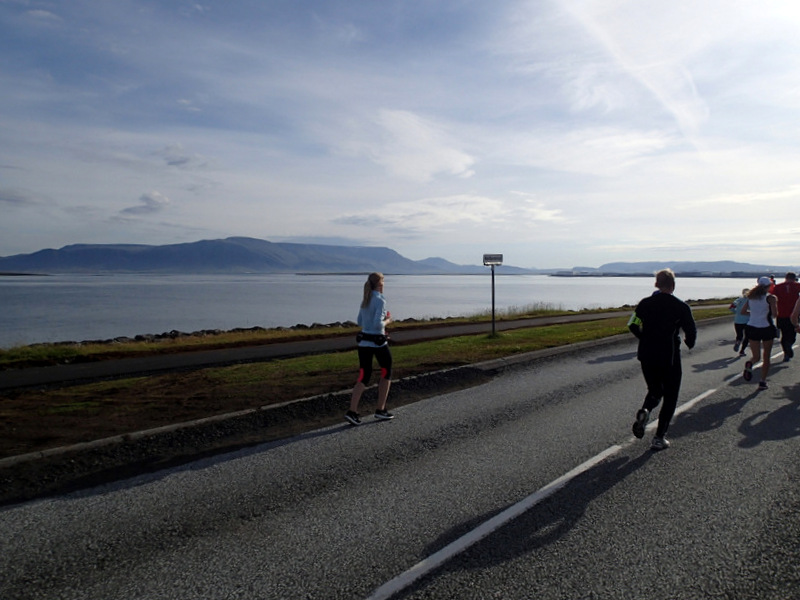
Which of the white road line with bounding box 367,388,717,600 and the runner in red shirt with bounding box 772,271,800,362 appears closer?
the white road line with bounding box 367,388,717,600

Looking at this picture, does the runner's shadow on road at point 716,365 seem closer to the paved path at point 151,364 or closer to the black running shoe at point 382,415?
the black running shoe at point 382,415

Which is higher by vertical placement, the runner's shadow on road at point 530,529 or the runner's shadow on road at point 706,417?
the runner's shadow on road at point 706,417

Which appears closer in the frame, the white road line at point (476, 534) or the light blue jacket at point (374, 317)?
the white road line at point (476, 534)

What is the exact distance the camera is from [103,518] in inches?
191

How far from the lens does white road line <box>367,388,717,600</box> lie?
12.1 ft

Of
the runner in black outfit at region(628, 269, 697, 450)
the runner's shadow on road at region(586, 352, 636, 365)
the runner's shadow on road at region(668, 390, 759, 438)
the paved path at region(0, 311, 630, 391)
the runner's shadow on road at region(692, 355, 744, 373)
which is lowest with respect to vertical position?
the paved path at region(0, 311, 630, 391)

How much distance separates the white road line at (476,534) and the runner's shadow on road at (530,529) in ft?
0.13

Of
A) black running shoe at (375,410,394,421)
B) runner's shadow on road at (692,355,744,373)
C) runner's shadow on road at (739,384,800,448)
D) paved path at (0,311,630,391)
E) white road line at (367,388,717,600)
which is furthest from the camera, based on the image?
paved path at (0,311,630,391)

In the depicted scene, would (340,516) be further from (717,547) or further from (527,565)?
(717,547)

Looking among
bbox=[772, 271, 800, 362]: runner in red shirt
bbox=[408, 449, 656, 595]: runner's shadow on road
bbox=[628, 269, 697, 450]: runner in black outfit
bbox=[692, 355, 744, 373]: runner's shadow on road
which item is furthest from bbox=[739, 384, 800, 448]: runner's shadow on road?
bbox=[772, 271, 800, 362]: runner in red shirt

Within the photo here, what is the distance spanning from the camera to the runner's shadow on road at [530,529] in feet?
13.1

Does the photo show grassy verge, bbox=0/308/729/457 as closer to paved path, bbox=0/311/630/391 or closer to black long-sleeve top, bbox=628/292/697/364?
paved path, bbox=0/311/630/391

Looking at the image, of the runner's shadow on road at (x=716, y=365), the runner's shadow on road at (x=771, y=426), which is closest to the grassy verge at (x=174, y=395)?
the runner's shadow on road at (x=716, y=365)

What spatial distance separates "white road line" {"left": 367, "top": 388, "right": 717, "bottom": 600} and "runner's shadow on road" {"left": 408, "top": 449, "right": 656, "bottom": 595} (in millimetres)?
39
